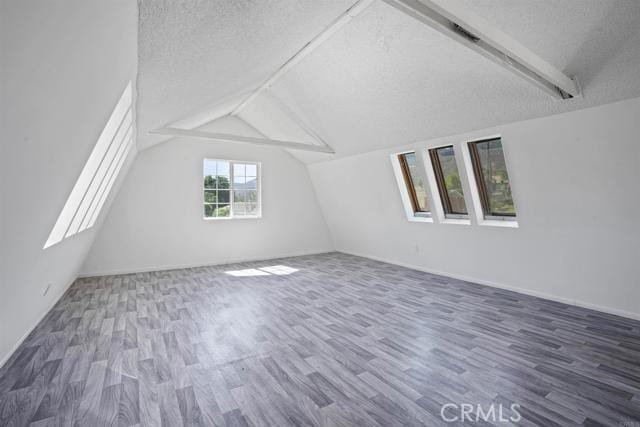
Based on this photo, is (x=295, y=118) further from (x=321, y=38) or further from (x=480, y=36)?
(x=480, y=36)

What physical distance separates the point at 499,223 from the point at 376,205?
7.91 feet

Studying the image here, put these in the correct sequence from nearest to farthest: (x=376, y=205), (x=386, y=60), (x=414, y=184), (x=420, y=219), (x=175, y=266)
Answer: (x=386, y=60), (x=420, y=219), (x=414, y=184), (x=376, y=205), (x=175, y=266)

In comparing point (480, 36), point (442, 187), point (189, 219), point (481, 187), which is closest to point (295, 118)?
point (442, 187)

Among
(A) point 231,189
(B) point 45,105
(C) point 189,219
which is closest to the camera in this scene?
(B) point 45,105

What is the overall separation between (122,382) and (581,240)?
504cm

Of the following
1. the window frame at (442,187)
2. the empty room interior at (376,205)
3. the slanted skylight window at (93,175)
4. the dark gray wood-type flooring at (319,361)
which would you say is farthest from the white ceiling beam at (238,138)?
the dark gray wood-type flooring at (319,361)

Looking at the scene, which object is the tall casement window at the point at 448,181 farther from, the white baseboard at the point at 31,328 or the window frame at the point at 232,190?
the white baseboard at the point at 31,328

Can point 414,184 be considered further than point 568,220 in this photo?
Yes

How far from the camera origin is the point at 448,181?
530 cm

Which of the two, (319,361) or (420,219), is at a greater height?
(420,219)

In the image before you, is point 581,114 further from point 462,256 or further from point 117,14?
point 117,14

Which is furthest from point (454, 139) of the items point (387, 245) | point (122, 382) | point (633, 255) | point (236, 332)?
point (122, 382)

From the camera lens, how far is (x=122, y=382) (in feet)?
7.87

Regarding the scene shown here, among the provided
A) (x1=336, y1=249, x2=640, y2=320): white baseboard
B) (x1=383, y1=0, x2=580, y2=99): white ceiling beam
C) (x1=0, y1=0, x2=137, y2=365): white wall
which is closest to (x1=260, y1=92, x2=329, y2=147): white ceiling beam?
(x1=336, y1=249, x2=640, y2=320): white baseboard
